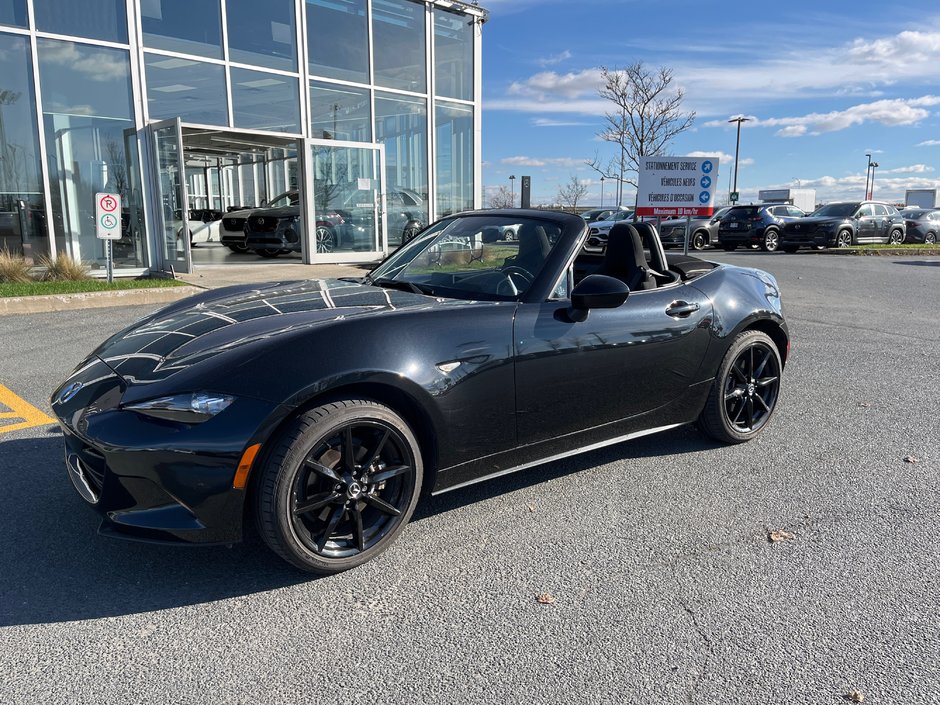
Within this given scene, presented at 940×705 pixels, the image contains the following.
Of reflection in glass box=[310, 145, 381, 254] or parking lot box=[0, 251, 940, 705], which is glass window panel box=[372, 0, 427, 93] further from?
parking lot box=[0, 251, 940, 705]

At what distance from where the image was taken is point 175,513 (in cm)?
254

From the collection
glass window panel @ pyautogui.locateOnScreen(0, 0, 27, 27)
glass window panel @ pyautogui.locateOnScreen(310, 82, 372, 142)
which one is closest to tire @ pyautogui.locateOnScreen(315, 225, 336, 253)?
glass window panel @ pyautogui.locateOnScreen(310, 82, 372, 142)

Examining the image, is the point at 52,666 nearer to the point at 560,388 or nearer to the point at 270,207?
the point at 560,388

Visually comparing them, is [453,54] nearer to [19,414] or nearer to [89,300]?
[89,300]

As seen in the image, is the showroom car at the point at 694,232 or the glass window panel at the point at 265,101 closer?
the glass window panel at the point at 265,101

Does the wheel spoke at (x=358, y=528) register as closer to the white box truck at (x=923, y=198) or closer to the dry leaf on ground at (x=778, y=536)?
the dry leaf on ground at (x=778, y=536)

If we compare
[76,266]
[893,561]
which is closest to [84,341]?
[76,266]

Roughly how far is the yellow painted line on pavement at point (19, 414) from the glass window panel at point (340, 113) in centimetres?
1183

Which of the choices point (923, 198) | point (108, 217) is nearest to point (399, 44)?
point (108, 217)

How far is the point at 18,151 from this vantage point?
12.1 m

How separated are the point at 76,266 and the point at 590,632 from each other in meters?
11.1

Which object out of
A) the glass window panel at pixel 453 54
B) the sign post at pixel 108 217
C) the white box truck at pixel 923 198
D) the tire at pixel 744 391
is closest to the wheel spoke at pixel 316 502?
the tire at pixel 744 391

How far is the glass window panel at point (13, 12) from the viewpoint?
1184 cm

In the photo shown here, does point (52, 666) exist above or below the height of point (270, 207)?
below
